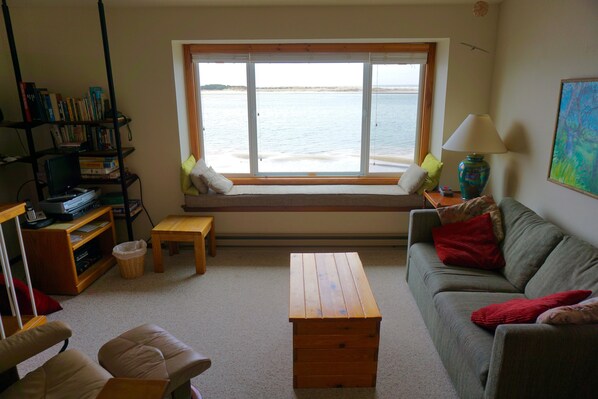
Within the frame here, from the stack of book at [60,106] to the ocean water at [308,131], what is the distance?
1001mm

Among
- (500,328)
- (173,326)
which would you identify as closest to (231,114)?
(173,326)

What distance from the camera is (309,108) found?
4.14 meters

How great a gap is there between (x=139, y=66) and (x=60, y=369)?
279cm

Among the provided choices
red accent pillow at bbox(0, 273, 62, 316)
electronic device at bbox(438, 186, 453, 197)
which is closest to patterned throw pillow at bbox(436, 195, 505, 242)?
electronic device at bbox(438, 186, 453, 197)

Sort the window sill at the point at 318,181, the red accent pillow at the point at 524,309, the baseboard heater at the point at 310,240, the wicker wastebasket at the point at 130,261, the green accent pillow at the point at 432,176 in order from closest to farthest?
the red accent pillow at the point at 524,309 → the wicker wastebasket at the point at 130,261 → the green accent pillow at the point at 432,176 → the baseboard heater at the point at 310,240 → the window sill at the point at 318,181

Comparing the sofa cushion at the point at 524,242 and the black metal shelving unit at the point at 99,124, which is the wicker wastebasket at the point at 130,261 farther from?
the sofa cushion at the point at 524,242

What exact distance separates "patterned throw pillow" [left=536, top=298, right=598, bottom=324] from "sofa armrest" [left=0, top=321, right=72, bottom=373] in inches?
80.9

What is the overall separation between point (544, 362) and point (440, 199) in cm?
198

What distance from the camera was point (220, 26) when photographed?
3561mm

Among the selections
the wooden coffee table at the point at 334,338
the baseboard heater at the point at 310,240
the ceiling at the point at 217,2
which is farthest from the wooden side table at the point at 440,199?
the ceiling at the point at 217,2

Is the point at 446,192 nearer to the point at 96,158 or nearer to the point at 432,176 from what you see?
the point at 432,176

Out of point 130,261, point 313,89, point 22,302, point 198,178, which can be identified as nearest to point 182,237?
point 130,261

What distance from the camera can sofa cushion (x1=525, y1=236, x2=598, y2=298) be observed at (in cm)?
196

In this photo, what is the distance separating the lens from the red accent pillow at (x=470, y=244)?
2588 millimetres
